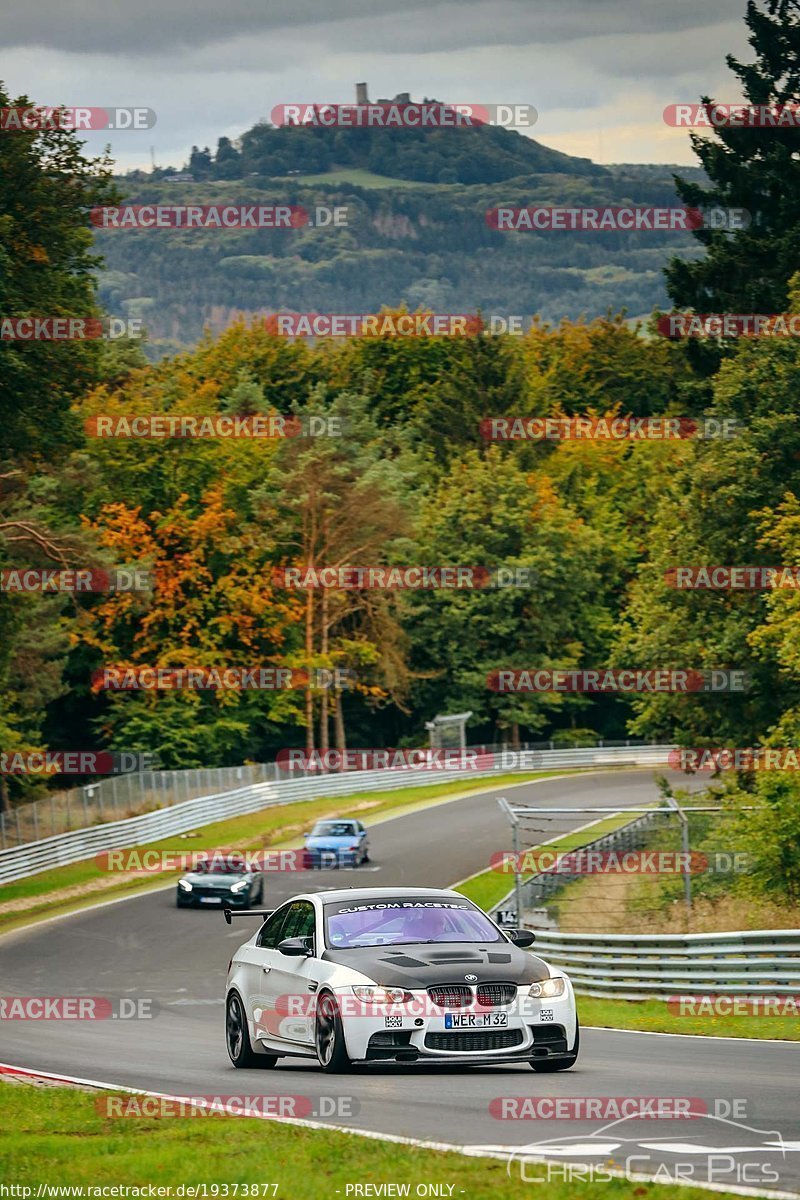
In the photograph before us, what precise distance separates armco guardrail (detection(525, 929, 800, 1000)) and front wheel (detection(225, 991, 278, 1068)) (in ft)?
24.6

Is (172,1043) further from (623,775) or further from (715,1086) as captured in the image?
(623,775)

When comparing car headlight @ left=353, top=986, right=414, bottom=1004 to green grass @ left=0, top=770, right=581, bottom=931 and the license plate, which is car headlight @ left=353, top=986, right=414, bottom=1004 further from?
green grass @ left=0, top=770, right=581, bottom=931

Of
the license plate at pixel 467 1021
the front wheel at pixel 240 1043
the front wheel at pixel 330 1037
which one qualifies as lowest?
the front wheel at pixel 240 1043

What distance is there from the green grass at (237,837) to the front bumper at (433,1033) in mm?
29203

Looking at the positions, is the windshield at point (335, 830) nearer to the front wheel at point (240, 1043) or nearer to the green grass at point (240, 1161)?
the front wheel at point (240, 1043)

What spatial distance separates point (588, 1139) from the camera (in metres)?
9.73

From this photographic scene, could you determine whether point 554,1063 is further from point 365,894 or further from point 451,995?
point 365,894

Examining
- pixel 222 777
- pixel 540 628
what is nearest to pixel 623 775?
pixel 540 628

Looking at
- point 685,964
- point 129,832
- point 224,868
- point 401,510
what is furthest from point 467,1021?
point 401,510

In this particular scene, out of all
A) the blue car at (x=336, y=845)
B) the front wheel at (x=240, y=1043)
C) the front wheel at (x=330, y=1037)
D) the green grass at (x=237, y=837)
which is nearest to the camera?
the front wheel at (x=330, y=1037)

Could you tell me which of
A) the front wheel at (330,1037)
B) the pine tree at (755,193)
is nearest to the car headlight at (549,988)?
the front wheel at (330,1037)

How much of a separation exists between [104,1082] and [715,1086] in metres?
4.79

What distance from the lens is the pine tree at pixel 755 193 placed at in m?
53.2

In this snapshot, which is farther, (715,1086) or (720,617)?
(720,617)
